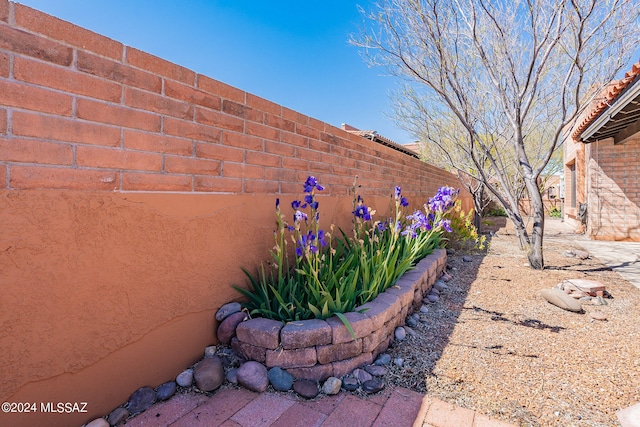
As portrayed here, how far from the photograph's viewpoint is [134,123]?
1533 mm

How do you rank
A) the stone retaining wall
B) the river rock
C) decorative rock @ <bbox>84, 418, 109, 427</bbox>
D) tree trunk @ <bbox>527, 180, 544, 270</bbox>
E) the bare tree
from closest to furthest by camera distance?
decorative rock @ <bbox>84, 418, 109, 427</bbox>
the stone retaining wall
the river rock
the bare tree
tree trunk @ <bbox>527, 180, 544, 270</bbox>

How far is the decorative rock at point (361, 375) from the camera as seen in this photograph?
1.79 metres

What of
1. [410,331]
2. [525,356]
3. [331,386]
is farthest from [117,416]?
[525,356]

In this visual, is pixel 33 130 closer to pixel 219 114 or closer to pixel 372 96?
pixel 219 114

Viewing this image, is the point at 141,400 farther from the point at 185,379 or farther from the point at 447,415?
the point at 447,415

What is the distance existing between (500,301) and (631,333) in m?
0.96

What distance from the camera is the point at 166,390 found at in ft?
5.21

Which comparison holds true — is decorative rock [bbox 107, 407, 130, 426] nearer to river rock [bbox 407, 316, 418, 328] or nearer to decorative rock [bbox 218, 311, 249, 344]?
decorative rock [bbox 218, 311, 249, 344]

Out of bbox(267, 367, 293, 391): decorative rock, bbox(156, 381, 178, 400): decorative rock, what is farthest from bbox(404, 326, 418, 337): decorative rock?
bbox(156, 381, 178, 400): decorative rock

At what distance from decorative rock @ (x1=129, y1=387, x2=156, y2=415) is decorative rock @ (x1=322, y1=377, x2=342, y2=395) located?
833 mm

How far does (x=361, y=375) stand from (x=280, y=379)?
18.0 inches

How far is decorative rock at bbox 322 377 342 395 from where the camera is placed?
1682 millimetres

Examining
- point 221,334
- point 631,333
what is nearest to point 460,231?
point 631,333

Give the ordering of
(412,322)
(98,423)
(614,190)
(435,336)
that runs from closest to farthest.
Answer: (98,423) → (435,336) → (412,322) → (614,190)
